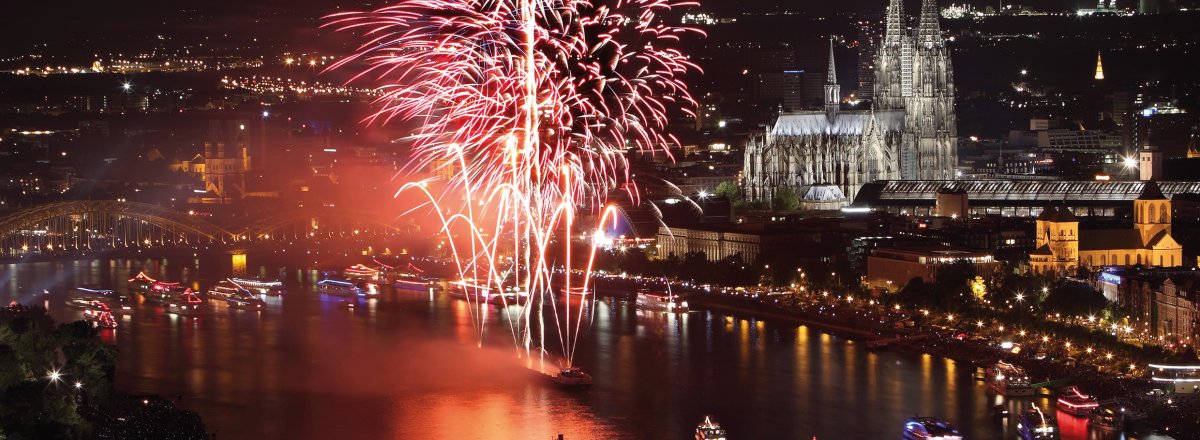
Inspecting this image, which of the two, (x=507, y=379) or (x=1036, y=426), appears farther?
(x=507, y=379)

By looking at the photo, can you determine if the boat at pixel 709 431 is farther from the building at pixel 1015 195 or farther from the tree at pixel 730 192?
the tree at pixel 730 192

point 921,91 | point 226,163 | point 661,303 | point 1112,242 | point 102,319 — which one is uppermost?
point 921,91

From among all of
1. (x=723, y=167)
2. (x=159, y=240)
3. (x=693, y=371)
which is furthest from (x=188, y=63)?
(x=693, y=371)


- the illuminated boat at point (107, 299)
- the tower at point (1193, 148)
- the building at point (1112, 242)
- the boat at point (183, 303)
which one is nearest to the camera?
the illuminated boat at point (107, 299)

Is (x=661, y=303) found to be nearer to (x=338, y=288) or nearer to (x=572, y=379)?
(x=338, y=288)

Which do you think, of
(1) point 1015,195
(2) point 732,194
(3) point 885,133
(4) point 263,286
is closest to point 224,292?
(4) point 263,286

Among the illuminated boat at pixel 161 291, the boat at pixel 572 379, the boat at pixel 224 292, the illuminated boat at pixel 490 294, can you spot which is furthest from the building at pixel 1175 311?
the illuminated boat at pixel 161 291

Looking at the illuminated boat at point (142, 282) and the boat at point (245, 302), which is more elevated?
the illuminated boat at point (142, 282)
